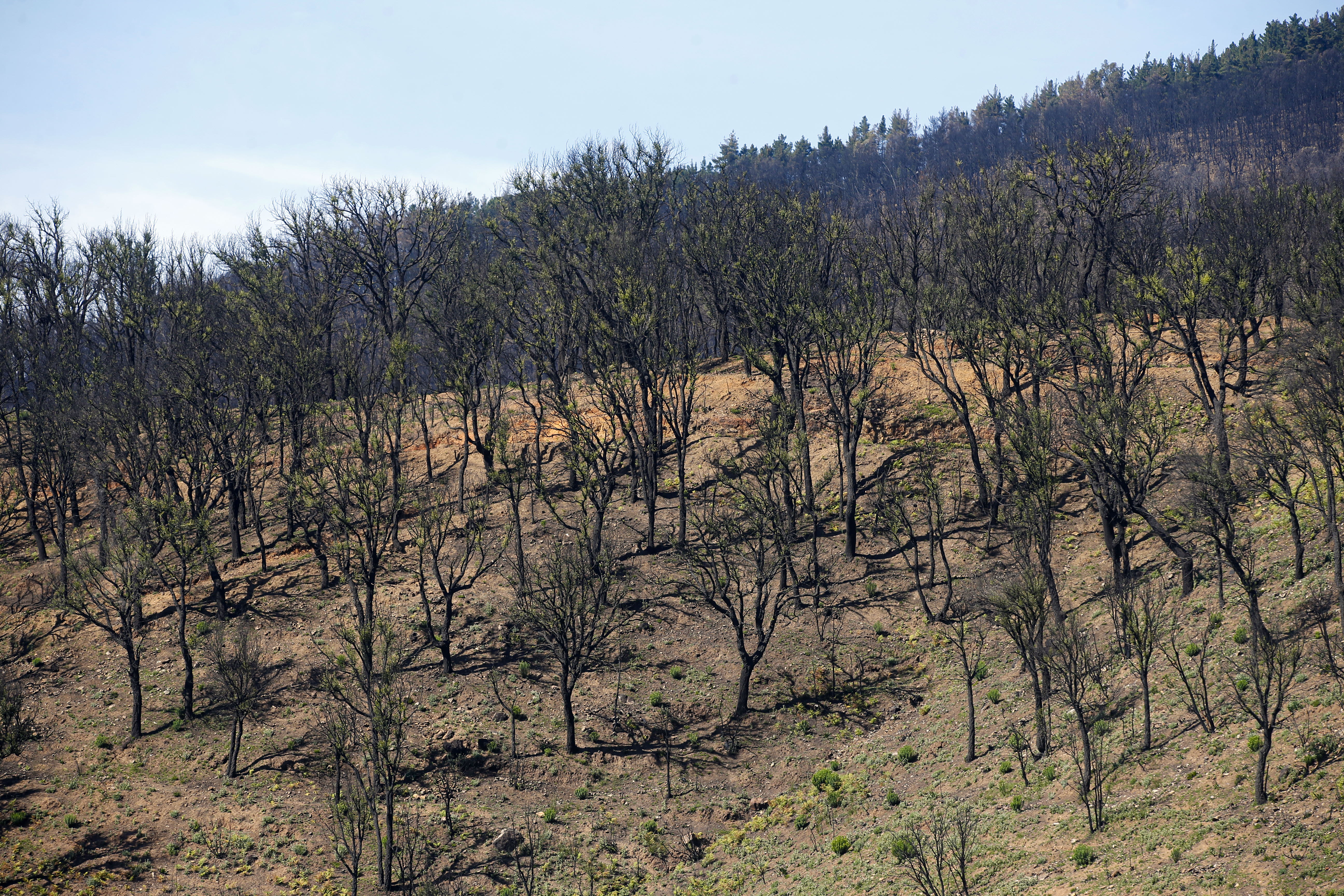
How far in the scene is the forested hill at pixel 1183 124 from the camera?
145 metres

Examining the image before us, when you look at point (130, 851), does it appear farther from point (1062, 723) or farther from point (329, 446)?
point (1062, 723)

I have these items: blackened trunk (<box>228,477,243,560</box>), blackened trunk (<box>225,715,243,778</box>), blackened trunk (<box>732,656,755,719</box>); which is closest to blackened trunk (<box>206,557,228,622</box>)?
blackened trunk (<box>228,477,243,560</box>)

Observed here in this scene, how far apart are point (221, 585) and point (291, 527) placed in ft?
22.2

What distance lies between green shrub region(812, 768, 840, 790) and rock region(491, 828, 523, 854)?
987 cm

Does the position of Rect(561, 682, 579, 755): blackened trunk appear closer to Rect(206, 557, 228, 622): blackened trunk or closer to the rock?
the rock

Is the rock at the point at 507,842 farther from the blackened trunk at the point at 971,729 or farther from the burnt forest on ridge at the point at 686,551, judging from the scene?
the blackened trunk at the point at 971,729

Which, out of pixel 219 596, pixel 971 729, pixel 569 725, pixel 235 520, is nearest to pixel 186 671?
pixel 219 596

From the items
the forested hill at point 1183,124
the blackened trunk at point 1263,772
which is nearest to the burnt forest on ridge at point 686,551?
the blackened trunk at point 1263,772

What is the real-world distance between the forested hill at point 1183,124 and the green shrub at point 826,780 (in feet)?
388

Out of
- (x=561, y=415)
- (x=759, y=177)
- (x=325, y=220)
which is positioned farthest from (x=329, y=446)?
(x=759, y=177)

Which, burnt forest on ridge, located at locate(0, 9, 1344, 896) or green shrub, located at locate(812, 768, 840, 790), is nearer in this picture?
burnt forest on ridge, located at locate(0, 9, 1344, 896)

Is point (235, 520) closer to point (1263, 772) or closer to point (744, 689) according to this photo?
point (744, 689)

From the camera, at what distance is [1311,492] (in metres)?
28.7

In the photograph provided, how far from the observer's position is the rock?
25234 millimetres
